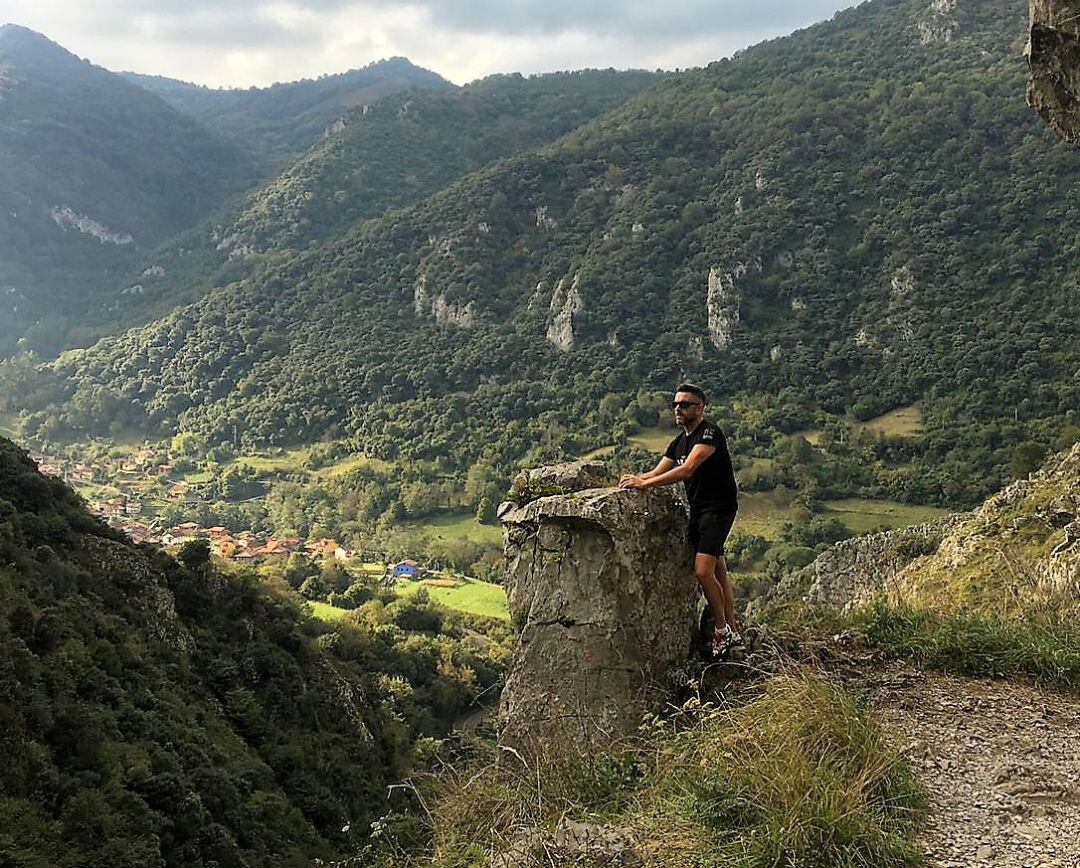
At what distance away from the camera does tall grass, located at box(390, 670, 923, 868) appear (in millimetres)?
3436

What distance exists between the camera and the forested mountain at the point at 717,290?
78.4 meters

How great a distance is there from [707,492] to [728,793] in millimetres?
2447

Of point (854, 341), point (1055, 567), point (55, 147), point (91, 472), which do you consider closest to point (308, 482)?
point (91, 472)

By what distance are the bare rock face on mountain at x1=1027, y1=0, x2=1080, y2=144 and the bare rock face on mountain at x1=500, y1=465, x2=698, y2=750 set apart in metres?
7.48

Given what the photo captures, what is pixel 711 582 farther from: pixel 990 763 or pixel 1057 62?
pixel 1057 62

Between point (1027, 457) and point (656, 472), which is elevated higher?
point (656, 472)

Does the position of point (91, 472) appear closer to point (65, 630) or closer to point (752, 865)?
point (65, 630)

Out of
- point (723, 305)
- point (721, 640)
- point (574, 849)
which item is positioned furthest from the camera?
point (723, 305)

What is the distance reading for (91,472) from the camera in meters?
95.3

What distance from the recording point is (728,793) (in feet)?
12.4

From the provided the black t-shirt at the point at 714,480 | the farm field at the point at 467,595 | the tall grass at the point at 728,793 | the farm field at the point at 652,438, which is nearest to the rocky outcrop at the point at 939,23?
the farm field at the point at 652,438

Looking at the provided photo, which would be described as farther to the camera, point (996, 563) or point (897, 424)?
point (897, 424)

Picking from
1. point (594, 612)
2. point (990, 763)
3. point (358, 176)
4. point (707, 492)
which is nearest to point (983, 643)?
point (990, 763)

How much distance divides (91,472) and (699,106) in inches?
4209
